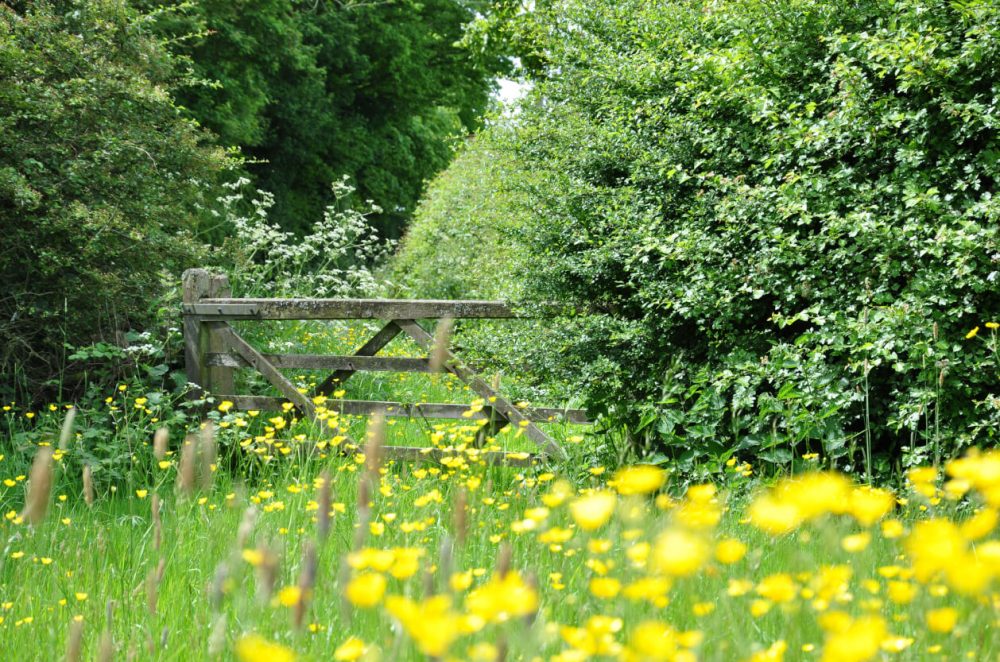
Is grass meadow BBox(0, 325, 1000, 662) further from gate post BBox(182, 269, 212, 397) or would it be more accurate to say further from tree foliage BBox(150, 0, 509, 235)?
tree foliage BBox(150, 0, 509, 235)

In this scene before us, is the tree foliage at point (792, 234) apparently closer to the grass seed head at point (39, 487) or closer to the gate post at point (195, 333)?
the gate post at point (195, 333)

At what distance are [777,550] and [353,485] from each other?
1.88 m

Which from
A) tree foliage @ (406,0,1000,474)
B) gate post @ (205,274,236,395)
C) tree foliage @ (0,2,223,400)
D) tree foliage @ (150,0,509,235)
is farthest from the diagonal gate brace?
tree foliage @ (150,0,509,235)

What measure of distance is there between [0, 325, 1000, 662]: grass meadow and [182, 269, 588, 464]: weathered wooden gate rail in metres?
0.93

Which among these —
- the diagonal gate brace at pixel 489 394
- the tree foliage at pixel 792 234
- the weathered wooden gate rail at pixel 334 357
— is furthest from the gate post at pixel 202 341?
the tree foliage at pixel 792 234

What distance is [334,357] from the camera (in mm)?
5535

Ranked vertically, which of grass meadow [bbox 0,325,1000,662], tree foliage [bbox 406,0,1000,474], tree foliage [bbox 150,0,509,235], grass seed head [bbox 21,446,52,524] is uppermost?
tree foliage [bbox 150,0,509,235]

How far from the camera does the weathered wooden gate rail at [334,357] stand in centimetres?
515

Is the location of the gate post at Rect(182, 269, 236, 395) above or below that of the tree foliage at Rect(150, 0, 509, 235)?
below

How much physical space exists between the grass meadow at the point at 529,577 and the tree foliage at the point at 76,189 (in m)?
1.93

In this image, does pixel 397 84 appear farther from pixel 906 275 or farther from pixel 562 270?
pixel 906 275

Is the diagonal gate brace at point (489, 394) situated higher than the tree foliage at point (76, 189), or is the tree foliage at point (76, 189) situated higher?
the tree foliage at point (76, 189)

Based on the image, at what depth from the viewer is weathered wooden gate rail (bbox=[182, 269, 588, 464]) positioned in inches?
203

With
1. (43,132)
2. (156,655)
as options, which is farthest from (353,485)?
(43,132)
